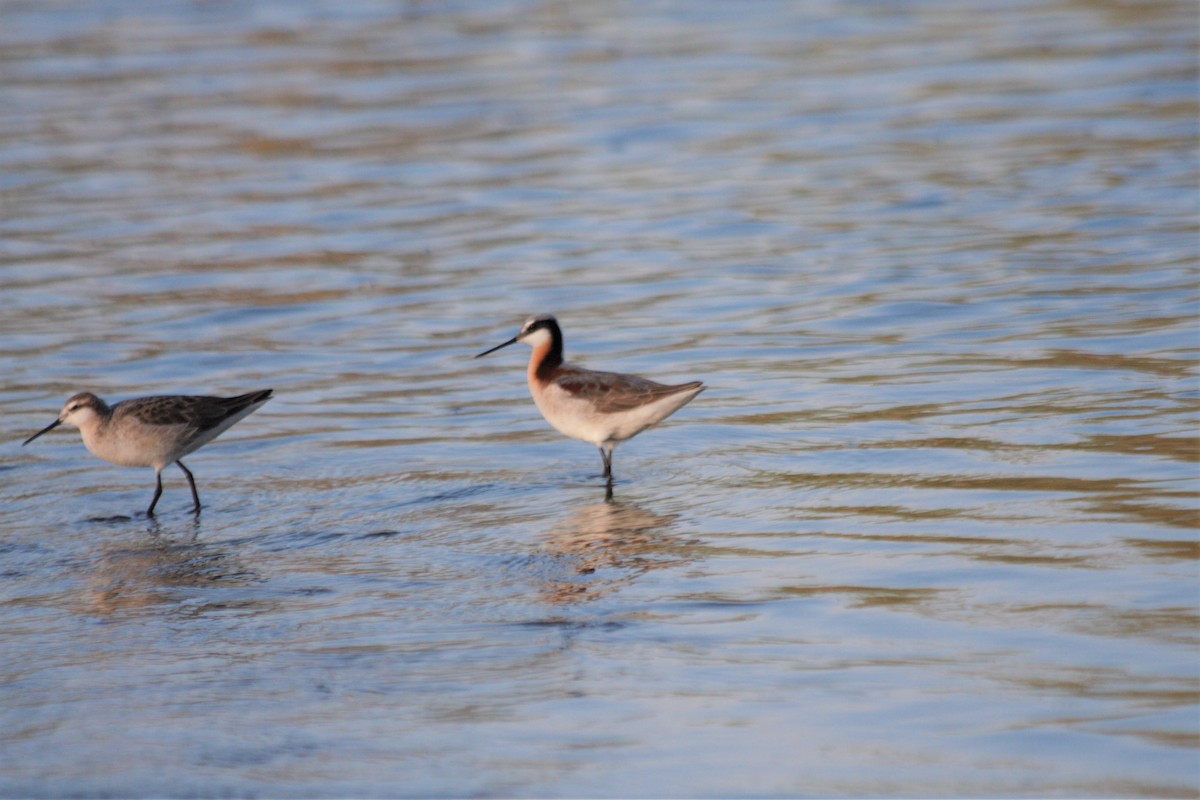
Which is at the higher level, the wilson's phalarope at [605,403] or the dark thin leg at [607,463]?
the wilson's phalarope at [605,403]

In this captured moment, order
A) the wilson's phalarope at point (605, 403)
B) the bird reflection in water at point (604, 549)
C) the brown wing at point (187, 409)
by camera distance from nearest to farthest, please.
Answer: the bird reflection in water at point (604, 549), the wilson's phalarope at point (605, 403), the brown wing at point (187, 409)

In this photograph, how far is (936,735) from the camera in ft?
21.4

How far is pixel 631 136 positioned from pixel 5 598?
1579 cm

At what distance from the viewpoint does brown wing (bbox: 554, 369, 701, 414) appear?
10.6 metres

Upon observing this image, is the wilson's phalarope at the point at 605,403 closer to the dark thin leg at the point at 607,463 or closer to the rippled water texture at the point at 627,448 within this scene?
the dark thin leg at the point at 607,463

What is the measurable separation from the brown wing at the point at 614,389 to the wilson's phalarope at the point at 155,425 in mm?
1958

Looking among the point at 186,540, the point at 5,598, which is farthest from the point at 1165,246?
the point at 5,598

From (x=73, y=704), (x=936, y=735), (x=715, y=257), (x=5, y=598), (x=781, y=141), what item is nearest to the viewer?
(x=936, y=735)

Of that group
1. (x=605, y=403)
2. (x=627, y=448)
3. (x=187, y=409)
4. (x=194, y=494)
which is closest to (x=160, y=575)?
(x=194, y=494)

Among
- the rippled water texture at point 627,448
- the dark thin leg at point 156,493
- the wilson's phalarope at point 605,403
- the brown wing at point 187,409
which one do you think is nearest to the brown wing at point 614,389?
the wilson's phalarope at point 605,403

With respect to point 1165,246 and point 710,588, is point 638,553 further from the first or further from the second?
point 1165,246

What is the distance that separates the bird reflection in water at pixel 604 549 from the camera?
8.60 metres

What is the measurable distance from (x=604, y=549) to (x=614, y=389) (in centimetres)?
171

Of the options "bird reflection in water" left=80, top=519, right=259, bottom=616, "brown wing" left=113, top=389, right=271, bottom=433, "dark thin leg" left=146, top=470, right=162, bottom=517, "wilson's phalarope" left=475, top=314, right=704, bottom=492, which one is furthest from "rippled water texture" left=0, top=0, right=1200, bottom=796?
"brown wing" left=113, top=389, right=271, bottom=433
